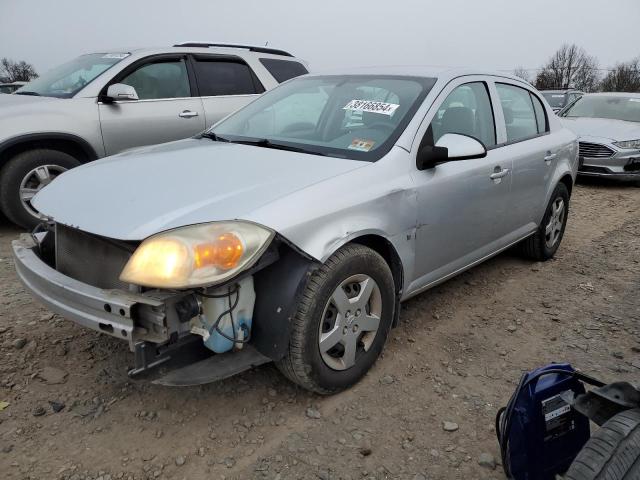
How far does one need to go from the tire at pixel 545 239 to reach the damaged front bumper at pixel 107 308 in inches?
139

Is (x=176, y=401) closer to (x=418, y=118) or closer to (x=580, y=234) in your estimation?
(x=418, y=118)

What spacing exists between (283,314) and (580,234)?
468cm

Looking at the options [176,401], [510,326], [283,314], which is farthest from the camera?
[510,326]

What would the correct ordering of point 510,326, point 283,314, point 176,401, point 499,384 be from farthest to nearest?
point 510,326 → point 499,384 → point 176,401 → point 283,314

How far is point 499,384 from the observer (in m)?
2.82

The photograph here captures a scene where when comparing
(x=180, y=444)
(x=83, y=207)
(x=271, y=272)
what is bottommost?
(x=180, y=444)

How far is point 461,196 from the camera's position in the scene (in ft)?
10.4

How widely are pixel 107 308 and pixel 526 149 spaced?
319 cm

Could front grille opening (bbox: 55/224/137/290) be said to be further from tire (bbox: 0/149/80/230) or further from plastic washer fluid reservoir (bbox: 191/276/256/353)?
tire (bbox: 0/149/80/230)

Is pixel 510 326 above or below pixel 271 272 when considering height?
below

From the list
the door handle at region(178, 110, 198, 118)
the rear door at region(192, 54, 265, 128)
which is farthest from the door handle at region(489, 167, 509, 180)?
the door handle at region(178, 110, 198, 118)

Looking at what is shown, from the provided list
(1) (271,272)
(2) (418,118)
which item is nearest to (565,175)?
(2) (418,118)

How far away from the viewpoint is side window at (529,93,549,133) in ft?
14.4

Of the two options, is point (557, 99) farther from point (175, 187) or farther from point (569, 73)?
point (569, 73)
